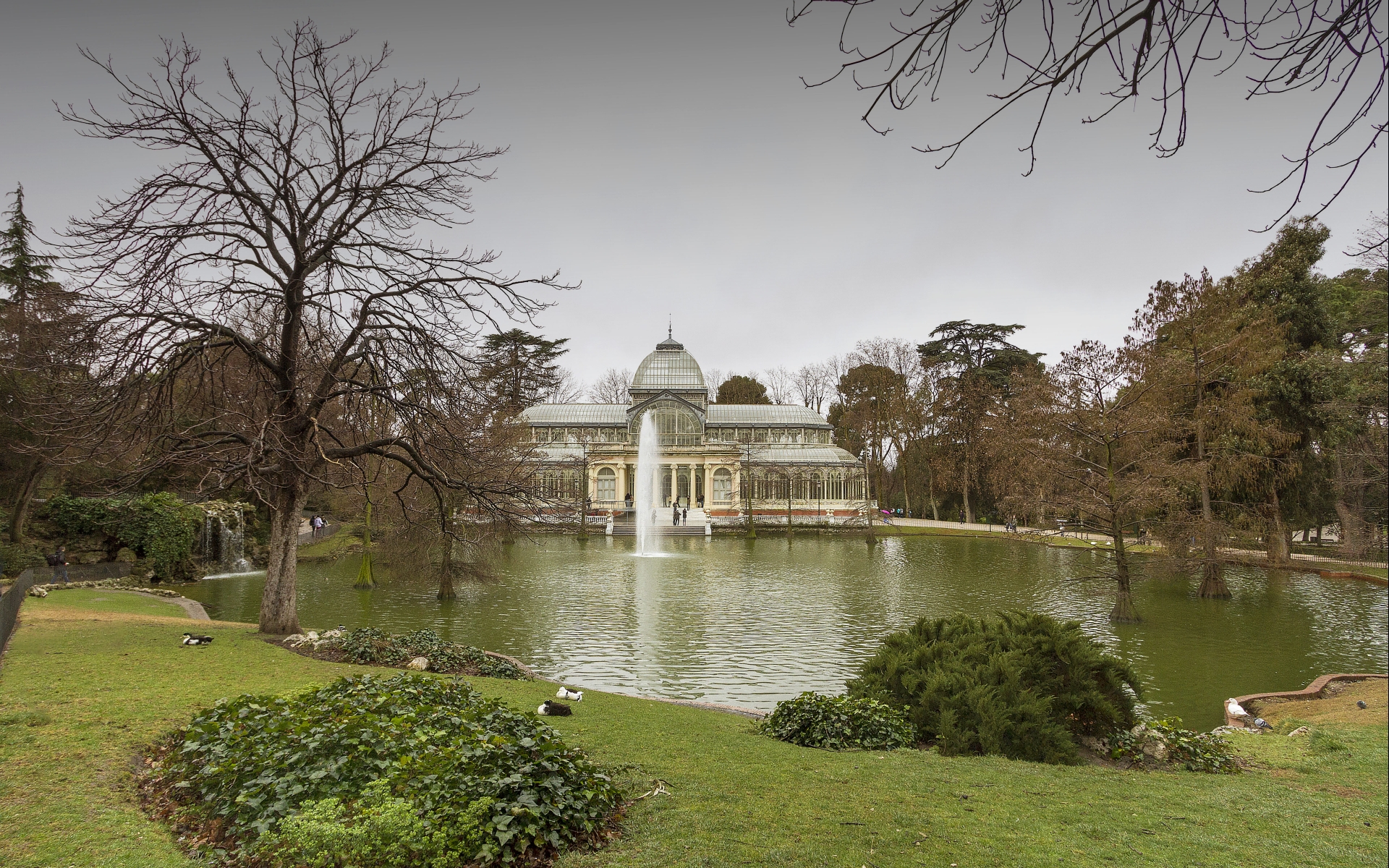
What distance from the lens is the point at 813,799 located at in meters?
5.03

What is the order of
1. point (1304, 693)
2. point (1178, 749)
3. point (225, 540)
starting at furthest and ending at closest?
1. point (225, 540)
2. point (1304, 693)
3. point (1178, 749)

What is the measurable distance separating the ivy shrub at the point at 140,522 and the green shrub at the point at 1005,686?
854 inches

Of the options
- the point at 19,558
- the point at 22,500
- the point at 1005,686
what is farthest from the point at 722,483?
the point at 1005,686

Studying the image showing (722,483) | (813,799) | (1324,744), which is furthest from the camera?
(722,483)

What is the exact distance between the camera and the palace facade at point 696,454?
172 feet

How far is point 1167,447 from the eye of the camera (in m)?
19.8

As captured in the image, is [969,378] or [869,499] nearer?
[869,499]

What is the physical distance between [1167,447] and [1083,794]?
1769 cm

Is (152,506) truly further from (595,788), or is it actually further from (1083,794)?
(1083,794)

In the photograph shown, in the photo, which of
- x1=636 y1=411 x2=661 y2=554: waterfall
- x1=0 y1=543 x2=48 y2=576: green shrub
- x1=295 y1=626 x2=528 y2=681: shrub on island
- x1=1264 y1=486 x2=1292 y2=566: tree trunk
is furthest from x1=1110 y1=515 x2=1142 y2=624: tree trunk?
x1=0 y1=543 x2=48 y2=576: green shrub

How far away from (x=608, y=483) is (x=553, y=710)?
48.7 m

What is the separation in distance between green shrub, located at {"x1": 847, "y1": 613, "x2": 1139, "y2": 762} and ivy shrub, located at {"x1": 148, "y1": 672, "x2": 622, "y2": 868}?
3937 mm

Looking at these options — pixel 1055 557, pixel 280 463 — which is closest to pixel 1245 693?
pixel 280 463

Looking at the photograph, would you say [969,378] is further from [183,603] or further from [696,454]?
[183,603]
